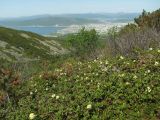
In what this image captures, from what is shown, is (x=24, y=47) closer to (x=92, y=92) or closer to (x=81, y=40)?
(x=81, y=40)

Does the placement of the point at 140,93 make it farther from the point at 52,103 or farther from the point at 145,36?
the point at 145,36

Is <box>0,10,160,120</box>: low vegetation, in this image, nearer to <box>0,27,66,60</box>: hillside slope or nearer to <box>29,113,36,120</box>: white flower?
<box>29,113,36,120</box>: white flower

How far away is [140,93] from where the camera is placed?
13.0m

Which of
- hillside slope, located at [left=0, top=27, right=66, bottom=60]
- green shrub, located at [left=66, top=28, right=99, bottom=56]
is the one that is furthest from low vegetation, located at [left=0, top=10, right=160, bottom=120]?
green shrub, located at [left=66, top=28, right=99, bottom=56]

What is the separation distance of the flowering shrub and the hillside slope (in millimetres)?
80121

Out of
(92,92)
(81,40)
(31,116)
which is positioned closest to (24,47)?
(81,40)

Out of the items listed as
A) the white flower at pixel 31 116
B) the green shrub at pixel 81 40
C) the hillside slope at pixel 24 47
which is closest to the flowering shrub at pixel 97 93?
the white flower at pixel 31 116

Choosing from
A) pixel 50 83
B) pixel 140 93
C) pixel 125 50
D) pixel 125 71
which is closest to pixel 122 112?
pixel 140 93

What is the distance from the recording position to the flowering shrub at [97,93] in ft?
40.7

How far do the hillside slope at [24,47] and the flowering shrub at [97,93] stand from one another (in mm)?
80121

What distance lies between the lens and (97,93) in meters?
13.5

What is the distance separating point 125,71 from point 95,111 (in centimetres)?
357

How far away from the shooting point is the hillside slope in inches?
4044

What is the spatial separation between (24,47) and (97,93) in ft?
348
